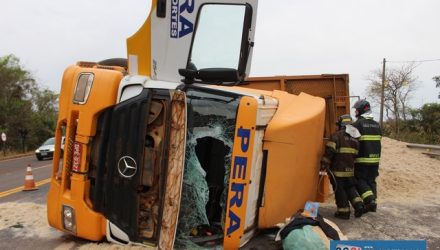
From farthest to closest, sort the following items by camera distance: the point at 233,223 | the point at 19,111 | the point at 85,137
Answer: the point at 19,111, the point at 85,137, the point at 233,223

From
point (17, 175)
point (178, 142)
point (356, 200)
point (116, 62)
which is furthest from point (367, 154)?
point (17, 175)

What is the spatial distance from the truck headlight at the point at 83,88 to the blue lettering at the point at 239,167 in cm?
149

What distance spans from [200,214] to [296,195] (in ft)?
3.39

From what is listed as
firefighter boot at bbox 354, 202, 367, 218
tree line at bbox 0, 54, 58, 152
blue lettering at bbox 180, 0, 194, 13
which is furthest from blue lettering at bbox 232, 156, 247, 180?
tree line at bbox 0, 54, 58, 152

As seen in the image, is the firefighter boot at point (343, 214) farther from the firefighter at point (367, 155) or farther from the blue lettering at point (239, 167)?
the blue lettering at point (239, 167)

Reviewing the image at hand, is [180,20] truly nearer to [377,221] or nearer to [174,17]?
[174,17]

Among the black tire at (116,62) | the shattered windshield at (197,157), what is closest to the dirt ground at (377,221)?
the shattered windshield at (197,157)

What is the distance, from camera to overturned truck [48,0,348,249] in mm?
3322

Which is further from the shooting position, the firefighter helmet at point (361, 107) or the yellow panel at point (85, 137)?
the firefighter helmet at point (361, 107)

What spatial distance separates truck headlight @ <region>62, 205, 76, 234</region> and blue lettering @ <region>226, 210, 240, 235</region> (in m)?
1.44

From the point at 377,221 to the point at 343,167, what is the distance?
0.74 meters

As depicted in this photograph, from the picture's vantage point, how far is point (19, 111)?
102 ft

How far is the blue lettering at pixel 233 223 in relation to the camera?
10.7 feet

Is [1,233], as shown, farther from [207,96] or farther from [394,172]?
[394,172]
